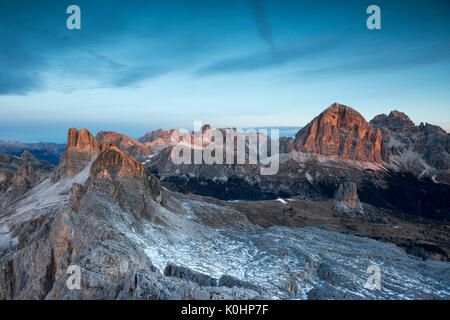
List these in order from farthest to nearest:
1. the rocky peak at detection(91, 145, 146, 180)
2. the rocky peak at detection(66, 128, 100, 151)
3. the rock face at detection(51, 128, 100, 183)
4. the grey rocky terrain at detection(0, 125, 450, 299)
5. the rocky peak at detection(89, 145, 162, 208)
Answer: the rocky peak at detection(66, 128, 100, 151) → the rock face at detection(51, 128, 100, 183) → the rocky peak at detection(91, 145, 146, 180) → the rocky peak at detection(89, 145, 162, 208) → the grey rocky terrain at detection(0, 125, 450, 299)

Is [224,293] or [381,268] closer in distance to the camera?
[224,293]

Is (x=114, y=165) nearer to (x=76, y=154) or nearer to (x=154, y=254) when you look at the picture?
(x=154, y=254)

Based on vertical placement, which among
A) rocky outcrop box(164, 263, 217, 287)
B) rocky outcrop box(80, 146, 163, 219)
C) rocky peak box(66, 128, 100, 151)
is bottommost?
rocky outcrop box(164, 263, 217, 287)

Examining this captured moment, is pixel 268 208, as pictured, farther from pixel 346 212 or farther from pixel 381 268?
pixel 381 268

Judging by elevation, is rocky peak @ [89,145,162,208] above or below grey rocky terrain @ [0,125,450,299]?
above

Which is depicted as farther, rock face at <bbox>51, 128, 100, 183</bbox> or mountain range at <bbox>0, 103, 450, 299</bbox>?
rock face at <bbox>51, 128, 100, 183</bbox>

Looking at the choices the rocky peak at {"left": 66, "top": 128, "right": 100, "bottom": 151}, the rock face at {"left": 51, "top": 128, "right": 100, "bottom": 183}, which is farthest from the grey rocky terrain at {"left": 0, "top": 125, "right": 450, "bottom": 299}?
the rocky peak at {"left": 66, "top": 128, "right": 100, "bottom": 151}

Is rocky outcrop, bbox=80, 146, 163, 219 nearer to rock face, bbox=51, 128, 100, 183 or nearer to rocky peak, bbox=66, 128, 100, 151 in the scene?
rock face, bbox=51, 128, 100, 183
